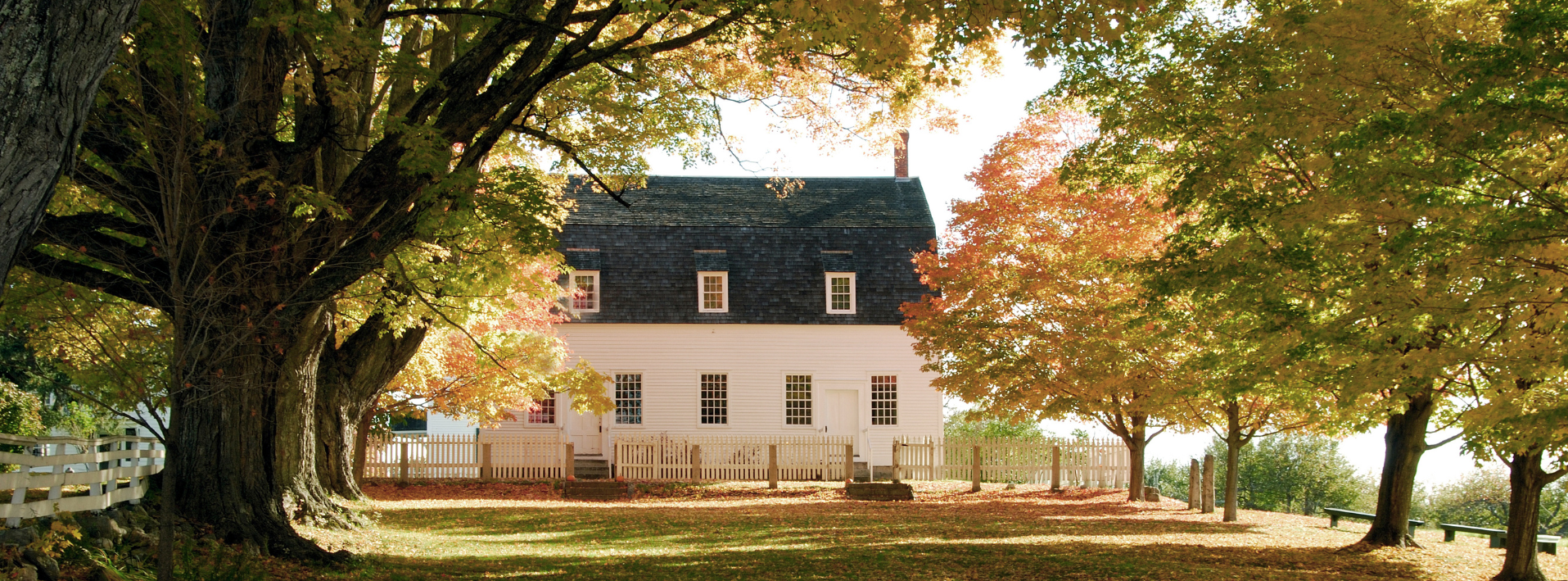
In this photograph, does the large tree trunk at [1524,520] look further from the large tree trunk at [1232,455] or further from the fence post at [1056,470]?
the fence post at [1056,470]

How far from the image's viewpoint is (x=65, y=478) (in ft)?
31.2

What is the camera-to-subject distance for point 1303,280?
10680 millimetres

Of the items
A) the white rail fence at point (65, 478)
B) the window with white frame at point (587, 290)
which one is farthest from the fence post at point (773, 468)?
the white rail fence at point (65, 478)

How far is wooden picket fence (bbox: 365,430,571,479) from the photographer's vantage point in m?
25.5

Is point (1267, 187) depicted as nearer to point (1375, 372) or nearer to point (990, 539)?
point (1375, 372)

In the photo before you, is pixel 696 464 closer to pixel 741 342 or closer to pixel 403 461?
pixel 741 342

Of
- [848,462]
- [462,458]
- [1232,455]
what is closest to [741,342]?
[848,462]

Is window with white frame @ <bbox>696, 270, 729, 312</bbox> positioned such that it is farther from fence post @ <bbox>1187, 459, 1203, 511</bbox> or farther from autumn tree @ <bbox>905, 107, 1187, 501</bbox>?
fence post @ <bbox>1187, 459, 1203, 511</bbox>

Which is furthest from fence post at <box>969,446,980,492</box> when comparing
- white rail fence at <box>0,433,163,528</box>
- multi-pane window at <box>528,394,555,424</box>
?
white rail fence at <box>0,433,163,528</box>

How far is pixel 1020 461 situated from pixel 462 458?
1341cm

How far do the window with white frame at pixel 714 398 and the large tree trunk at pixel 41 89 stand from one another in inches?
986

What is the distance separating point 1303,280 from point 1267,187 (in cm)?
117

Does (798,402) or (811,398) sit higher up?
(811,398)

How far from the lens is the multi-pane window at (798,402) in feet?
94.5
